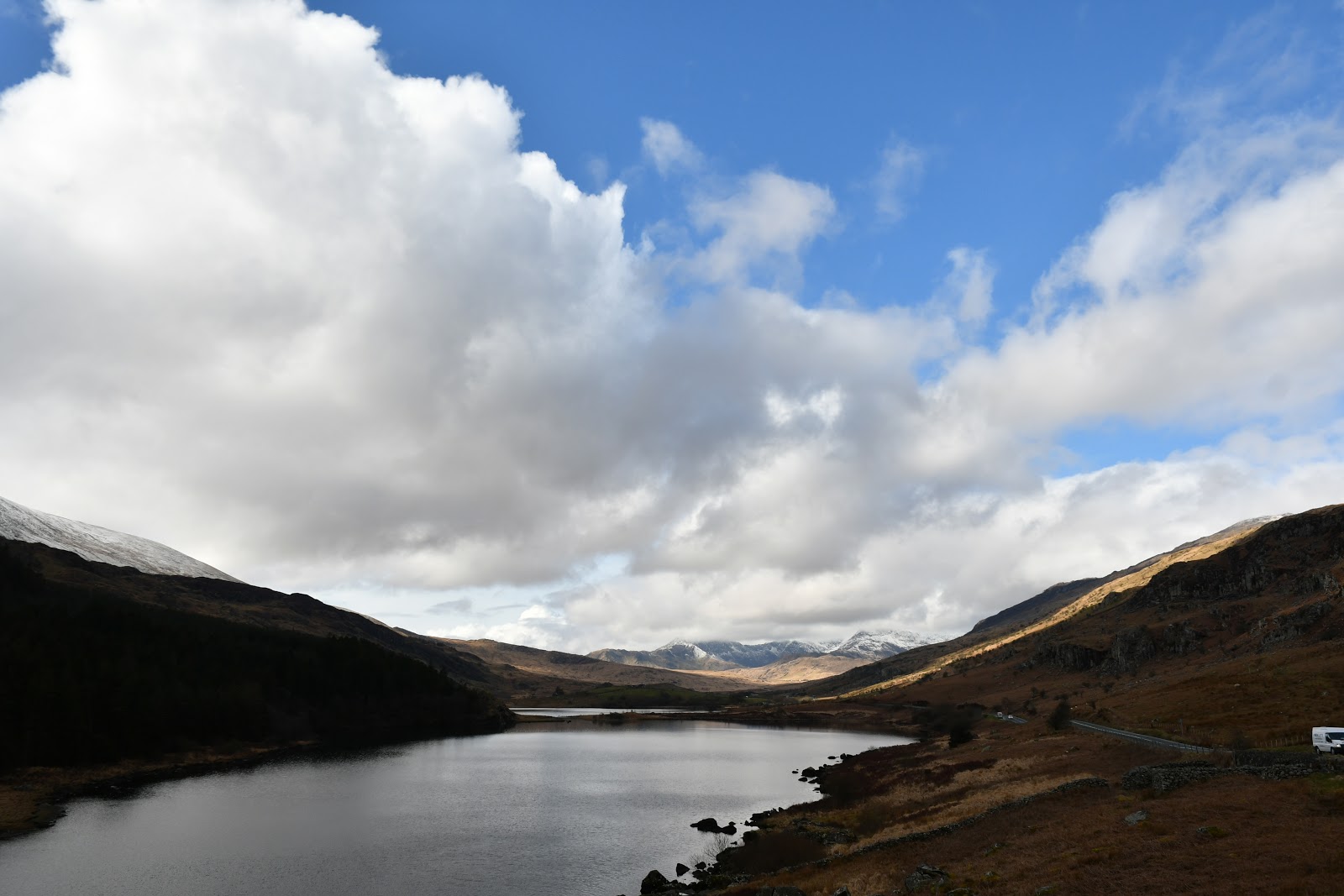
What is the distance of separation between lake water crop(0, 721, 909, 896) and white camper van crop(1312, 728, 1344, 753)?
158 ft

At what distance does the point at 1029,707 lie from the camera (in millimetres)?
159500

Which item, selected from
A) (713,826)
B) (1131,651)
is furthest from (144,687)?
(1131,651)

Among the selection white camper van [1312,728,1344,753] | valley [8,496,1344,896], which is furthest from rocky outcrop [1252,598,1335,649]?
white camper van [1312,728,1344,753]

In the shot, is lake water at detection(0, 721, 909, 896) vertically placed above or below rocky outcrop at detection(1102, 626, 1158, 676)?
below

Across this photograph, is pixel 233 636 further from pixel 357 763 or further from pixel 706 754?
pixel 706 754

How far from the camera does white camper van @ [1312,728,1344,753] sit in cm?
5016

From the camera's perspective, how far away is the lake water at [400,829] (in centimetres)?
5759

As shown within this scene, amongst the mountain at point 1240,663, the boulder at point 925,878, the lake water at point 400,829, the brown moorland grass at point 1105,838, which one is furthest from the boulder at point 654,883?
the mountain at point 1240,663

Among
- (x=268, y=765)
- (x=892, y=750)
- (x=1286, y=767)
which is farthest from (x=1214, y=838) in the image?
(x=268, y=765)

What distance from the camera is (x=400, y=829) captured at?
76.2 metres

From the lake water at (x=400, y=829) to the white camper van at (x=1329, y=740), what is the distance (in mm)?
48112

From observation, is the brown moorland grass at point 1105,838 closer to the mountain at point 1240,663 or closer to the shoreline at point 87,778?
the mountain at point 1240,663

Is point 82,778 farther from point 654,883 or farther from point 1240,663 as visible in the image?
point 1240,663

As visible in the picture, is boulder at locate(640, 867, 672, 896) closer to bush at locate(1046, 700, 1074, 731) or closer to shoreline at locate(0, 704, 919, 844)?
shoreline at locate(0, 704, 919, 844)
